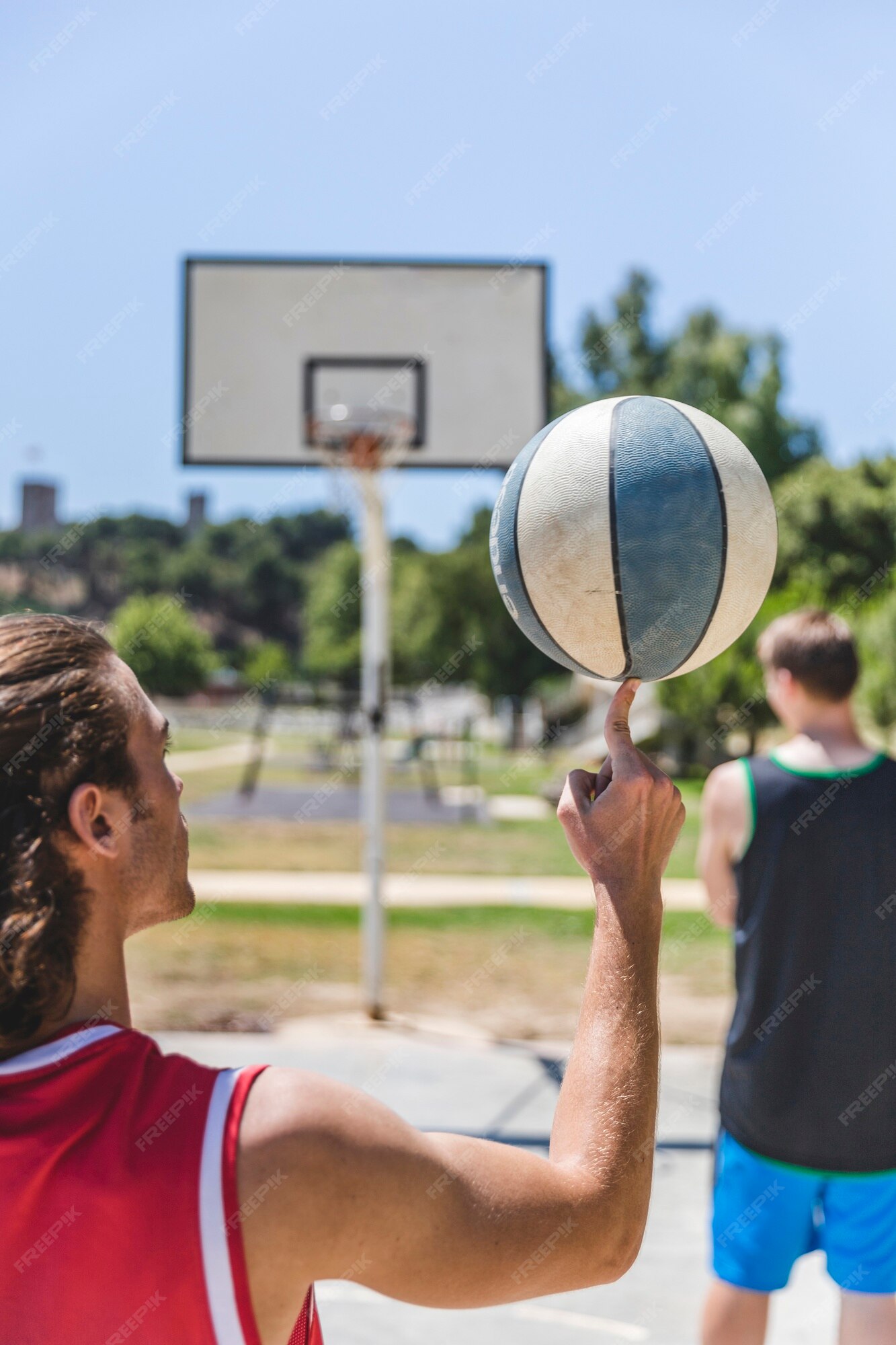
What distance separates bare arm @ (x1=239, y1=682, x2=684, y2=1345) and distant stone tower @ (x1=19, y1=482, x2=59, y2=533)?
82.5 m

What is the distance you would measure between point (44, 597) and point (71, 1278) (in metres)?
73.4

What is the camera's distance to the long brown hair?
1.06 meters

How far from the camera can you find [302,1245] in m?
1.00

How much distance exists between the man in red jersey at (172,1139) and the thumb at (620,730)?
156 mm

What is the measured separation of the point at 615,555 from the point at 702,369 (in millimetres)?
38086

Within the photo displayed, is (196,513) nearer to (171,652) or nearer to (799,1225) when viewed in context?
(171,652)

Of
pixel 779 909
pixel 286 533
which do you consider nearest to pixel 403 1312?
pixel 779 909

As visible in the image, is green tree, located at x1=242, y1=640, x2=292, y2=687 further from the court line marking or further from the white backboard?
the court line marking

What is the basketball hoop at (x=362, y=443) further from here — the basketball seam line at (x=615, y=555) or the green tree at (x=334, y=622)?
the green tree at (x=334, y=622)

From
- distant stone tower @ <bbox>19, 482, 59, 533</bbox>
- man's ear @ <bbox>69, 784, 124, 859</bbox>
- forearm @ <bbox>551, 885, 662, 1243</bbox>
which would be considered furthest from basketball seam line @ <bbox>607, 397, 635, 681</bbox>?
distant stone tower @ <bbox>19, 482, 59, 533</bbox>

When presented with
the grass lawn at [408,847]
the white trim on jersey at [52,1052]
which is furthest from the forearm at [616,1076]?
the grass lawn at [408,847]

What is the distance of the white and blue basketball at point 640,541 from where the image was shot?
1645 mm

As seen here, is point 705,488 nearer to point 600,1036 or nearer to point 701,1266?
point 600,1036

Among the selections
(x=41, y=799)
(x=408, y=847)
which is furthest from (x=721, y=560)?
(x=408, y=847)
